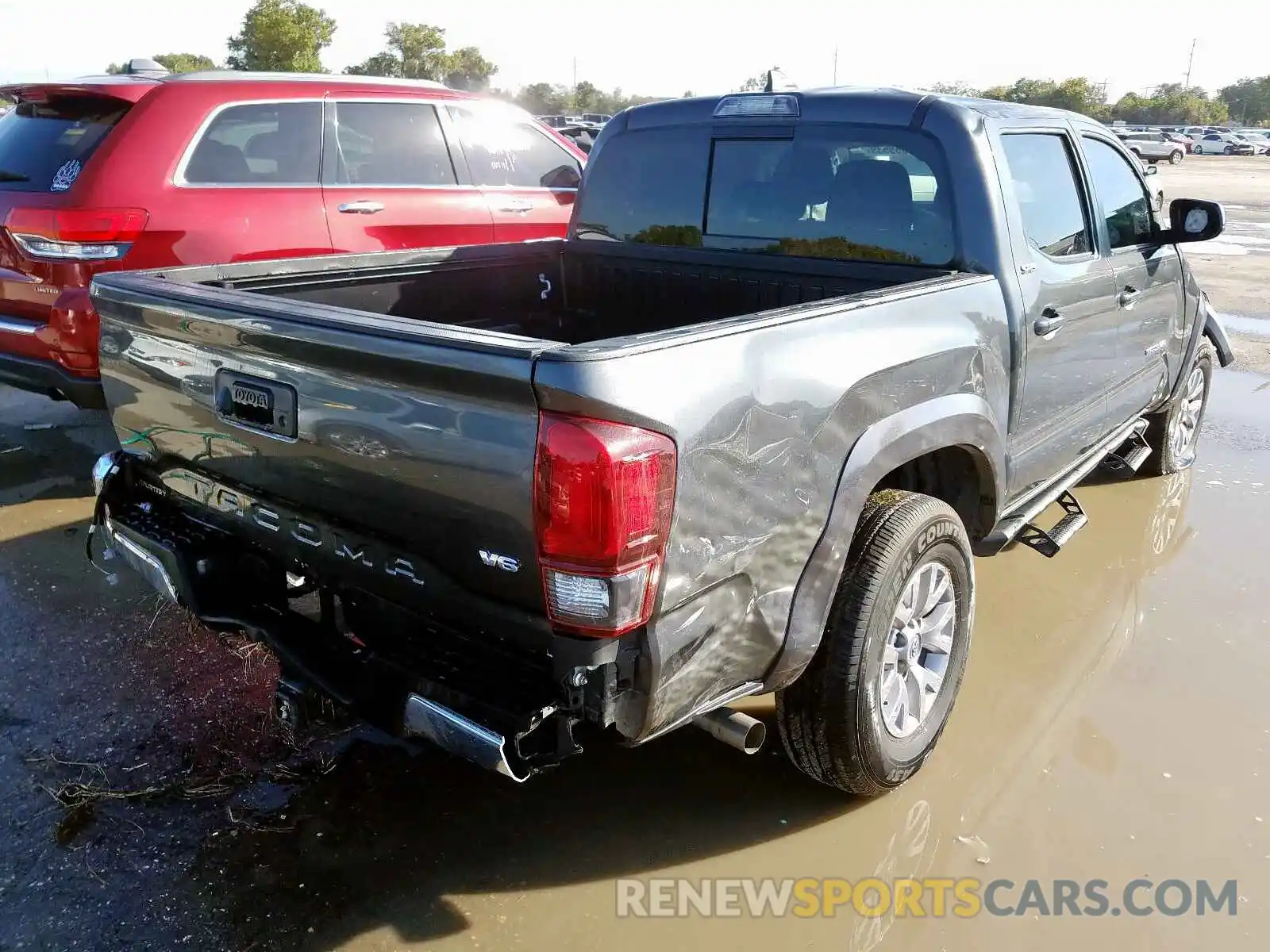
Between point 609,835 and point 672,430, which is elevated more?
point 672,430

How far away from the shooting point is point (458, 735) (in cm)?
209

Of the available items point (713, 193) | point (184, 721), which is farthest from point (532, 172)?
point (184, 721)

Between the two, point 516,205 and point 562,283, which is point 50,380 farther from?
point 516,205

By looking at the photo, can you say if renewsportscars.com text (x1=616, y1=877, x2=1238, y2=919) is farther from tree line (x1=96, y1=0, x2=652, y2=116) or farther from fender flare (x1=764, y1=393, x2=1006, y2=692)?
tree line (x1=96, y1=0, x2=652, y2=116)

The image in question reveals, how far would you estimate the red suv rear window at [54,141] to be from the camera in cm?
498

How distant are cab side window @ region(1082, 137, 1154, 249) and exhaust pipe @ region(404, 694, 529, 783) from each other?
131 inches

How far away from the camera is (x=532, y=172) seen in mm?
6836

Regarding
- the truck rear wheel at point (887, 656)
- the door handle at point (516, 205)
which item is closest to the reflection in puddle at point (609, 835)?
the truck rear wheel at point (887, 656)

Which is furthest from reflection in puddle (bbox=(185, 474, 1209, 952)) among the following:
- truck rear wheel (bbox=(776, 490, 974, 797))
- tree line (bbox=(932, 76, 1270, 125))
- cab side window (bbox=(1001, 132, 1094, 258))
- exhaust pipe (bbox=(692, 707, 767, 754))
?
tree line (bbox=(932, 76, 1270, 125))

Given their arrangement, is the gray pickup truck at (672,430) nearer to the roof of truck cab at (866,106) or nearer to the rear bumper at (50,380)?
the roof of truck cab at (866,106)

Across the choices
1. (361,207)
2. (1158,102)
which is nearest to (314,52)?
(361,207)

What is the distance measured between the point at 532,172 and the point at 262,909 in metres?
5.37

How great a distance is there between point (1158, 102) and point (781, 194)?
305 ft

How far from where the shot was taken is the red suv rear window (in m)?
4.98
